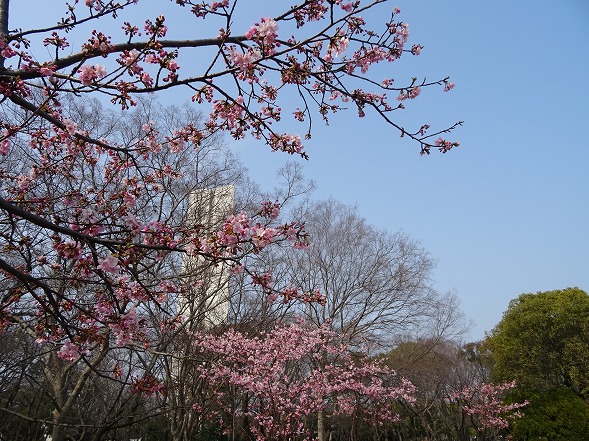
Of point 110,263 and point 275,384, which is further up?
point 110,263

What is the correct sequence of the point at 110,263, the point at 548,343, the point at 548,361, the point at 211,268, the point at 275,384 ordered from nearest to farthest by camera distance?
1. the point at 110,263
2. the point at 275,384
3. the point at 211,268
4. the point at 548,361
5. the point at 548,343

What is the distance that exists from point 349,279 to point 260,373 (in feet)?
28.0

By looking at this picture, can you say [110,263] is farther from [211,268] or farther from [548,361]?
[548,361]

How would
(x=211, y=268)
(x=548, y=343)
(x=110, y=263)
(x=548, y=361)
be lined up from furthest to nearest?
1. (x=548, y=343)
2. (x=548, y=361)
3. (x=211, y=268)
4. (x=110, y=263)

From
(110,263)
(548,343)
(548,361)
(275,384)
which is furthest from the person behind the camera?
(548,343)

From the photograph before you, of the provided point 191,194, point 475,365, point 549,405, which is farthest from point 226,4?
point 475,365

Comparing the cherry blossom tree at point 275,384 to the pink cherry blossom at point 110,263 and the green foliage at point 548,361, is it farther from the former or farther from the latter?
the pink cherry blossom at point 110,263

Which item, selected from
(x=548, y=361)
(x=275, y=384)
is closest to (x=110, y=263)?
(x=275, y=384)

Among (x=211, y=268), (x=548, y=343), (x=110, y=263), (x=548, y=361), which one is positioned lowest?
(x=110, y=263)

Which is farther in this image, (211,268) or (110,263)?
(211,268)

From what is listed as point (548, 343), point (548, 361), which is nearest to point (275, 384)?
point (548, 361)

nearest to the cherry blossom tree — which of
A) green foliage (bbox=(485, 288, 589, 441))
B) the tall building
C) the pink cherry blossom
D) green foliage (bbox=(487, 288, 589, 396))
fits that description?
the tall building

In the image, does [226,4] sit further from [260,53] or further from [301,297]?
[301,297]

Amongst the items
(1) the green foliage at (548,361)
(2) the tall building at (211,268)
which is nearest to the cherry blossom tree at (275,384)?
(2) the tall building at (211,268)
